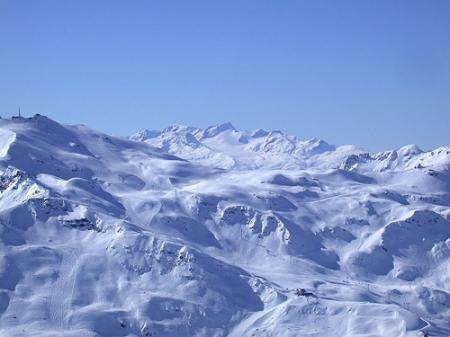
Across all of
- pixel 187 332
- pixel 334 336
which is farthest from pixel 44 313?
pixel 334 336

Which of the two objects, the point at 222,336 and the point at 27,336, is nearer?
the point at 27,336

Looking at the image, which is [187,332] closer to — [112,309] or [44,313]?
[112,309]

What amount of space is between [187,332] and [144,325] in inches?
489

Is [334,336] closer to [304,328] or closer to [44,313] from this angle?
[304,328]

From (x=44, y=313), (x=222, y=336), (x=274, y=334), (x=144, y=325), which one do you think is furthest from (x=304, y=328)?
(x=44, y=313)

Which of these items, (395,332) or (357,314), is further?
(357,314)

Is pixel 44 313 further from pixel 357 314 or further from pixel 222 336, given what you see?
pixel 357 314

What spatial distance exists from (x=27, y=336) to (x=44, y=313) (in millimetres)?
12575

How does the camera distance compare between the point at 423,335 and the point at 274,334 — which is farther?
the point at 274,334

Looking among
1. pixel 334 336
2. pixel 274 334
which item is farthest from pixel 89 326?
pixel 334 336

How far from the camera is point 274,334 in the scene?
637 feet

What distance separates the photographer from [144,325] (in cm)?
19438

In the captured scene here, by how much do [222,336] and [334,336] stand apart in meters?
31.6

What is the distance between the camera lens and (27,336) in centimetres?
18250
